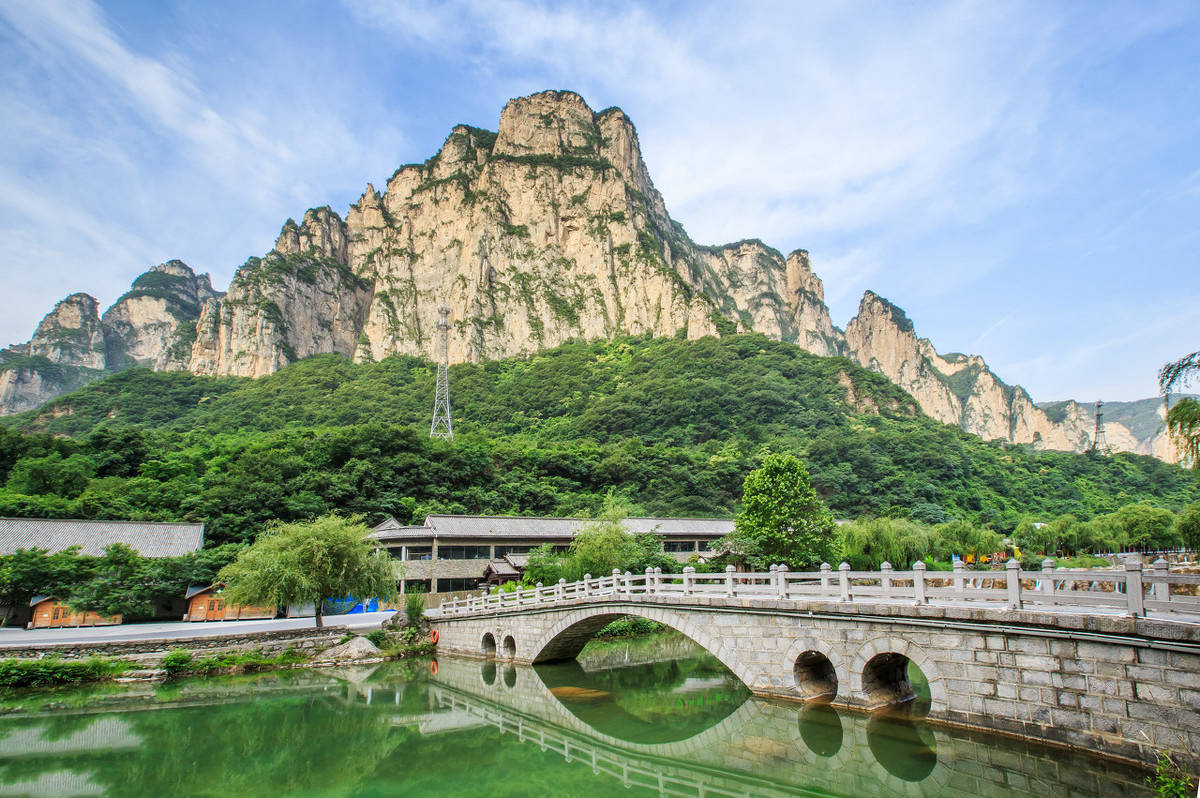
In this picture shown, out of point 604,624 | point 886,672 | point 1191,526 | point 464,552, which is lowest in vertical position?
point 464,552

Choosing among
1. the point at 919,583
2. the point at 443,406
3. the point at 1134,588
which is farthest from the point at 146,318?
the point at 1134,588

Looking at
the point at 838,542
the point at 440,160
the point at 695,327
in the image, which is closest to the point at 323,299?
the point at 440,160

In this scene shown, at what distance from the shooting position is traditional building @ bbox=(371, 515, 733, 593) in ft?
113

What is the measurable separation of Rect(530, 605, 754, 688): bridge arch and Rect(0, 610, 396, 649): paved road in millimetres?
9177

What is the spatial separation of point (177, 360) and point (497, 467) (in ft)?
259

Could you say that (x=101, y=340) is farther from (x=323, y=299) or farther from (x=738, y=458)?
(x=738, y=458)

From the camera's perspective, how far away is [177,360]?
107 m

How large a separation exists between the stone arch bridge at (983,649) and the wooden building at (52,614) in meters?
23.9

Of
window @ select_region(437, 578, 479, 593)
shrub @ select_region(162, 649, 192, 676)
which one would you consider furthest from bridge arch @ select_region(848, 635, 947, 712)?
window @ select_region(437, 578, 479, 593)

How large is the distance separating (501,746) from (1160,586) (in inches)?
474

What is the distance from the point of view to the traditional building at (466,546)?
34344 millimetres

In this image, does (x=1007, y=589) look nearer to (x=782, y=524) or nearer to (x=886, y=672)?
(x=886, y=672)

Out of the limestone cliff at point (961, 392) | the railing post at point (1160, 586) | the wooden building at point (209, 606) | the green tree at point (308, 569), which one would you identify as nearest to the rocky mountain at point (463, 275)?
the limestone cliff at point (961, 392)

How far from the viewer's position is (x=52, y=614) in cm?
2580
